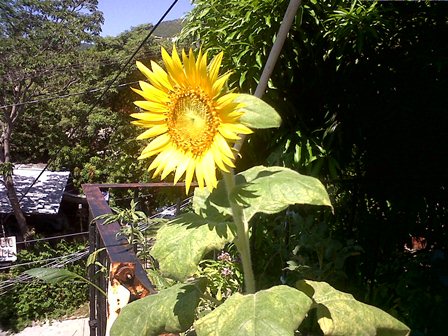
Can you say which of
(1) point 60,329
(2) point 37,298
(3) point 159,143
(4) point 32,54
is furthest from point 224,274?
(4) point 32,54

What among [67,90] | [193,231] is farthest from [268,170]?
[67,90]

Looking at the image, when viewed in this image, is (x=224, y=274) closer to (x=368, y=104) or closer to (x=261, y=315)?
(x=368, y=104)

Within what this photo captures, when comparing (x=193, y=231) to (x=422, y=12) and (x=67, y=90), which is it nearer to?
(x=422, y=12)

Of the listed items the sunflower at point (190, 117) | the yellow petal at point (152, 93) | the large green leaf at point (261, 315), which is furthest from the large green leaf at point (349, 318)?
the yellow petal at point (152, 93)

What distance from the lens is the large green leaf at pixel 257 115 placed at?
605 millimetres

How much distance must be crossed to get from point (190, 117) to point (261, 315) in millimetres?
239

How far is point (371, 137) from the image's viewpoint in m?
1.57

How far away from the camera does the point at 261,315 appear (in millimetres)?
574

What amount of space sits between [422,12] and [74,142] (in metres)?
11.5

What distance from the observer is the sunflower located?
58 centimetres

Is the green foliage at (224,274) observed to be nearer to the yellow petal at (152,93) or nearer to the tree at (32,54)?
the yellow petal at (152,93)

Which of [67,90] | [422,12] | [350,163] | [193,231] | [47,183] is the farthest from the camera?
[47,183]

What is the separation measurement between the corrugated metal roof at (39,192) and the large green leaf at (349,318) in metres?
12.1

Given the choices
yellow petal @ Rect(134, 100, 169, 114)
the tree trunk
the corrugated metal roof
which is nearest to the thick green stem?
yellow petal @ Rect(134, 100, 169, 114)
